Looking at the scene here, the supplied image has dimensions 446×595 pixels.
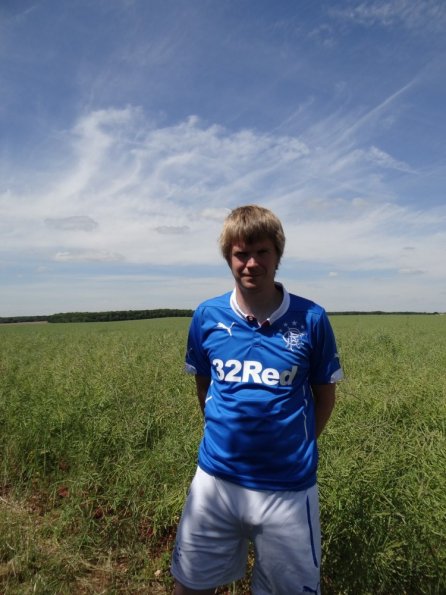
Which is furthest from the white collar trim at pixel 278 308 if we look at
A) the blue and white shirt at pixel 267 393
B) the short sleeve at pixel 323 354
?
the short sleeve at pixel 323 354

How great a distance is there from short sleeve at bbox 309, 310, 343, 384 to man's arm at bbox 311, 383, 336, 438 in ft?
0.19

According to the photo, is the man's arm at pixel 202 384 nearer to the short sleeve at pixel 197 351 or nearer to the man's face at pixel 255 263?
the short sleeve at pixel 197 351

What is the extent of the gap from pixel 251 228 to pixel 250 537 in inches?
58.0

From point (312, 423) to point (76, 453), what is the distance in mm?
3611

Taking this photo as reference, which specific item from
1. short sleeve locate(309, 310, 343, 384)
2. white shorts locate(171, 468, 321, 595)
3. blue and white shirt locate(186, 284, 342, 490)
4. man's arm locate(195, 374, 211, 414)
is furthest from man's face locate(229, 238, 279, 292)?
white shorts locate(171, 468, 321, 595)

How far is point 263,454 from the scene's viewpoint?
197 centimetres

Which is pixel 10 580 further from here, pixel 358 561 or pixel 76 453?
pixel 358 561

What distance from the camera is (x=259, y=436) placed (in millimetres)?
1978

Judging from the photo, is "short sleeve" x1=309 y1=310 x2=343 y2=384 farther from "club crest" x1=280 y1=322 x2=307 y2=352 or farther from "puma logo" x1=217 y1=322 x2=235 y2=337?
"puma logo" x1=217 y1=322 x2=235 y2=337

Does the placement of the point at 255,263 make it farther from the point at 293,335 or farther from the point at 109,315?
the point at 109,315

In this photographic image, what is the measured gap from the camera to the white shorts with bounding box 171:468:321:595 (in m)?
1.92

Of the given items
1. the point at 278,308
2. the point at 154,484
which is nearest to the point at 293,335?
the point at 278,308

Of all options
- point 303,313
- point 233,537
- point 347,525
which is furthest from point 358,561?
point 303,313

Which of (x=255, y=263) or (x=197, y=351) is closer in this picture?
(x=255, y=263)
